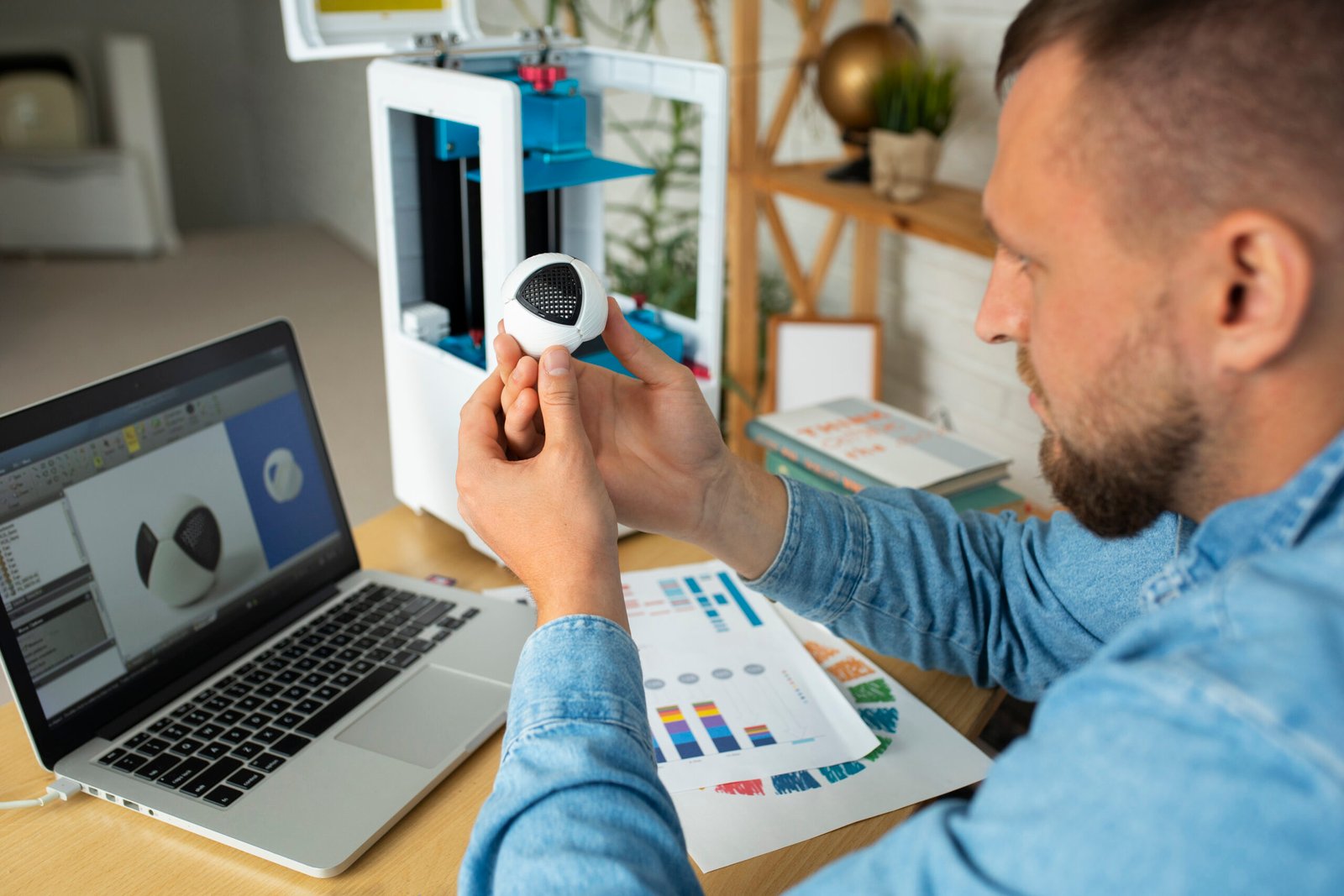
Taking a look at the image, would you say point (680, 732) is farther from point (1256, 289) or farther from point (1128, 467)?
point (1256, 289)

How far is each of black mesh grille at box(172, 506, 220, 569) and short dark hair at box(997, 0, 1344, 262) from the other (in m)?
0.76

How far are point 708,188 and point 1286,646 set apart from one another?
2.79 feet

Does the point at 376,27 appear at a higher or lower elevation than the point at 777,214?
higher

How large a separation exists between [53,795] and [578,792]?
0.48m

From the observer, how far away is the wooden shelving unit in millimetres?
1820

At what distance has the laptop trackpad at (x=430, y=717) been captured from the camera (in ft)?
2.90

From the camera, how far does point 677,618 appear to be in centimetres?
108

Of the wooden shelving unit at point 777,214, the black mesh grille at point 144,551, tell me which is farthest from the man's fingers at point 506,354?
the wooden shelving unit at point 777,214

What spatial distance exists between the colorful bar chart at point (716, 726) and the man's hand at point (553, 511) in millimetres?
234

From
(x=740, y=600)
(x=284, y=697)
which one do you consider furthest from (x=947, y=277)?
(x=284, y=697)

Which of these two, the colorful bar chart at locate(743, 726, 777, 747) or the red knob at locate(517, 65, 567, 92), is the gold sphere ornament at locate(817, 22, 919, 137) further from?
the colorful bar chart at locate(743, 726, 777, 747)

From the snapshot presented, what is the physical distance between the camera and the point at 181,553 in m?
0.94

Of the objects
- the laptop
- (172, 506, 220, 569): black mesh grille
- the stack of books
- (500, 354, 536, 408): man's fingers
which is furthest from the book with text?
(172, 506, 220, 569): black mesh grille

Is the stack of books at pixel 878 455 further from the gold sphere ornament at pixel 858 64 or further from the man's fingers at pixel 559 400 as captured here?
the gold sphere ornament at pixel 858 64
